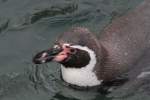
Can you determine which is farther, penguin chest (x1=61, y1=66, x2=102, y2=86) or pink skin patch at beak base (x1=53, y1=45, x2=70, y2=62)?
penguin chest (x1=61, y1=66, x2=102, y2=86)

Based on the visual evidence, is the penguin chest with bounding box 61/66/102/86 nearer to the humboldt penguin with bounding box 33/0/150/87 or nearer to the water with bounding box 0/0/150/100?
the humboldt penguin with bounding box 33/0/150/87

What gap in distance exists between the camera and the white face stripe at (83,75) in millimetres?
8359

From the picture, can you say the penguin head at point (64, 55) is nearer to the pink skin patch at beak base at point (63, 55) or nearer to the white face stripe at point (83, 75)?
the pink skin patch at beak base at point (63, 55)

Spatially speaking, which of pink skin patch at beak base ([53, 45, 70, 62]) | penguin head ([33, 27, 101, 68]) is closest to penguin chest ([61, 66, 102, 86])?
penguin head ([33, 27, 101, 68])

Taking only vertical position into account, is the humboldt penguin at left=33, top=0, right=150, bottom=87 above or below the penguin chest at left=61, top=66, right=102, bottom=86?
above

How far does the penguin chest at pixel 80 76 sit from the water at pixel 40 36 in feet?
0.53

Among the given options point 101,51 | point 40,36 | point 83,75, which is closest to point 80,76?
point 83,75

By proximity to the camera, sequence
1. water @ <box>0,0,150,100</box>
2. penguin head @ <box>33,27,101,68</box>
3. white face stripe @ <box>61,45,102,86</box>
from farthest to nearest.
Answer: water @ <box>0,0,150,100</box>, white face stripe @ <box>61,45,102,86</box>, penguin head @ <box>33,27,101,68</box>

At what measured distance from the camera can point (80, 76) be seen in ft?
27.7

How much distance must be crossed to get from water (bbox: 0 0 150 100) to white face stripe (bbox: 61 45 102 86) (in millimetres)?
174

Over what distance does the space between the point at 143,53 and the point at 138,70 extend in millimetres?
266

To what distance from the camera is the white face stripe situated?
8.36 m

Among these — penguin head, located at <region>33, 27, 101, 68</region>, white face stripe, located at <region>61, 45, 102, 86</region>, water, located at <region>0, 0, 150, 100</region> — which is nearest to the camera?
penguin head, located at <region>33, 27, 101, 68</region>

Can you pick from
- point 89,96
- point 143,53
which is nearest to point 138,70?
point 143,53
